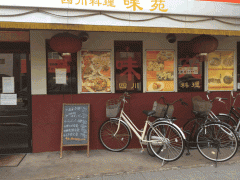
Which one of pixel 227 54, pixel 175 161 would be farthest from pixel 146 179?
pixel 227 54

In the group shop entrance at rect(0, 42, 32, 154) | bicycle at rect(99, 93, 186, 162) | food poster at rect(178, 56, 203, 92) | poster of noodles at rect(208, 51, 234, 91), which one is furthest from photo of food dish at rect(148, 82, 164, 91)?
shop entrance at rect(0, 42, 32, 154)

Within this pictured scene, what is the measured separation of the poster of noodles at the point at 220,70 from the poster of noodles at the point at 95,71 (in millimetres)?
3098

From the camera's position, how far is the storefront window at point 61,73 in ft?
18.3

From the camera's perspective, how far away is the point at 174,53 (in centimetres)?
599

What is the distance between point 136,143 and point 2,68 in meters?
4.26

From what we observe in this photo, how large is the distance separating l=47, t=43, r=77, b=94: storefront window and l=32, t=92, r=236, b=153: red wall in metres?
0.21

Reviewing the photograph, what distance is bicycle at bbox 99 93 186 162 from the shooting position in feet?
15.9

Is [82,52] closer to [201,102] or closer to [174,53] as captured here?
[174,53]

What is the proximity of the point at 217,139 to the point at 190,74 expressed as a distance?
208 centimetres

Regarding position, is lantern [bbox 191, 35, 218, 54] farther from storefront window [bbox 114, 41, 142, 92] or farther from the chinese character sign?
storefront window [bbox 114, 41, 142, 92]

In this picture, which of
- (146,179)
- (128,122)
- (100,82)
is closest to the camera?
(146,179)

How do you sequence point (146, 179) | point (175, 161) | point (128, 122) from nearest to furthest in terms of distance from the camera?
point (146, 179), point (175, 161), point (128, 122)

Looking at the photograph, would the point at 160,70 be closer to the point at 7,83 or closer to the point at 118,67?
the point at 118,67

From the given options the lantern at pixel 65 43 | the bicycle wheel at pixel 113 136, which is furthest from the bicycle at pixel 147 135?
the lantern at pixel 65 43
